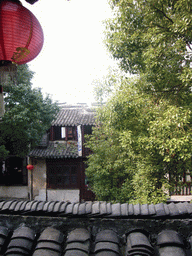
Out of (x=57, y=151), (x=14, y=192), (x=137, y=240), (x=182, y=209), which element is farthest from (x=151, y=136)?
(x=14, y=192)

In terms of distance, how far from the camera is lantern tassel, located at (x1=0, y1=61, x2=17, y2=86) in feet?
8.32

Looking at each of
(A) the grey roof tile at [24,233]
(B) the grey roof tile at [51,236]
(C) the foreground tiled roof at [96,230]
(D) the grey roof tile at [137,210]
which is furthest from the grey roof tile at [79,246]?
(D) the grey roof tile at [137,210]

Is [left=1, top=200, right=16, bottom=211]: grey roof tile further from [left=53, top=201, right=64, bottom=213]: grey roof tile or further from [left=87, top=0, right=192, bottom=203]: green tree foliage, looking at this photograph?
[left=87, top=0, right=192, bottom=203]: green tree foliage

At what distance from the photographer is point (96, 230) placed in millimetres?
1802

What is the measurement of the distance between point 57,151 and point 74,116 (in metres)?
2.88

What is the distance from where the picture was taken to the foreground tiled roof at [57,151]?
49.2ft

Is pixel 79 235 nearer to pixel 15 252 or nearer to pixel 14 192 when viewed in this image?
pixel 15 252

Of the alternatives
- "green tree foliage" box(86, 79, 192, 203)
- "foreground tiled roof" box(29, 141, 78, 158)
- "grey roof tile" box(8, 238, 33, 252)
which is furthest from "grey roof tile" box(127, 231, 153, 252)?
"foreground tiled roof" box(29, 141, 78, 158)

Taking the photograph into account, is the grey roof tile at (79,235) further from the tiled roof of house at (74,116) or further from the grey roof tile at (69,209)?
the tiled roof of house at (74,116)

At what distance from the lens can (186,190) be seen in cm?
1034

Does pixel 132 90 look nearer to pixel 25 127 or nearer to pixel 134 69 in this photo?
pixel 134 69

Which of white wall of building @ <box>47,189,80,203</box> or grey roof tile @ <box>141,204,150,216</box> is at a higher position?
grey roof tile @ <box>141,204,150,216</box>

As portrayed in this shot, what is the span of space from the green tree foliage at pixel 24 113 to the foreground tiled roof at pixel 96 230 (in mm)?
9048

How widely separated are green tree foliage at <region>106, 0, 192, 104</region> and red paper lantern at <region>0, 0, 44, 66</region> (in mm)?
3220
